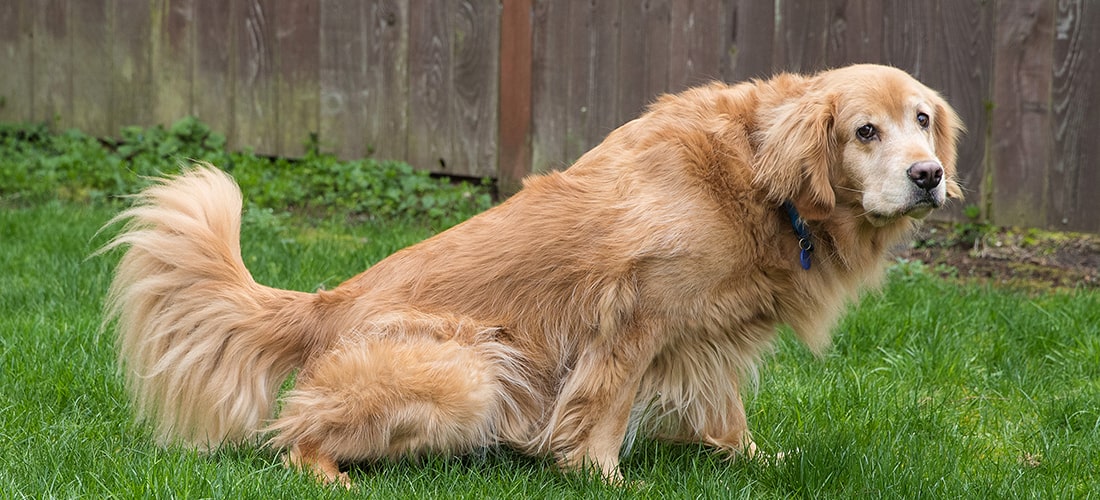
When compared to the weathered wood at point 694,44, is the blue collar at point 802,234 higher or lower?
lower

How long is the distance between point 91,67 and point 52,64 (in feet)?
1.16

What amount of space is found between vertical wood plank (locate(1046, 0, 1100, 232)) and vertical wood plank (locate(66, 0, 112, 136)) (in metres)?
6.88

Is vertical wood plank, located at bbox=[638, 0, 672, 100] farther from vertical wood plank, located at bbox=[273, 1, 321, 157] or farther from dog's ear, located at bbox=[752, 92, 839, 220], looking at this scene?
dog's ear, located at bbox=[752, 92, 839, 220]

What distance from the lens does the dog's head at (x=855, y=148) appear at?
10.9 feet

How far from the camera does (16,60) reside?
9.12 meters

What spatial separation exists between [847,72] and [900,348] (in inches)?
68.4

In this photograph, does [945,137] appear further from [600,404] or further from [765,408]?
[600,404]

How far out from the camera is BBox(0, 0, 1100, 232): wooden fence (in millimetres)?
6500

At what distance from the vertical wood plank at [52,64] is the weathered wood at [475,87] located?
3352mm

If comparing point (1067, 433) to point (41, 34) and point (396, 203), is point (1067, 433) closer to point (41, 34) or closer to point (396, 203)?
point (396, 203)

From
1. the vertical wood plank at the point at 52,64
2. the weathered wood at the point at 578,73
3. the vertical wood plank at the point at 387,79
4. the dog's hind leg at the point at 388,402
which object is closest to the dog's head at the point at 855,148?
the dog's hind leg at the point at 388,402

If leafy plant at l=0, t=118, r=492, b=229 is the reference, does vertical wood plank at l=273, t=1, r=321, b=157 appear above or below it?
above

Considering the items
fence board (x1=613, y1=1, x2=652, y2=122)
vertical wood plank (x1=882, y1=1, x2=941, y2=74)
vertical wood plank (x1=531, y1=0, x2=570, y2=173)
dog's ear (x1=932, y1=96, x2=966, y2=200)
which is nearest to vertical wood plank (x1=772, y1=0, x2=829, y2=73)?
vertical wood plank (x1=882, y1=1, x2=941, y2=74)

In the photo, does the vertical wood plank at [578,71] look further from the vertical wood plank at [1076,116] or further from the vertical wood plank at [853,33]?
the vertical wood plank at [1076,116]
